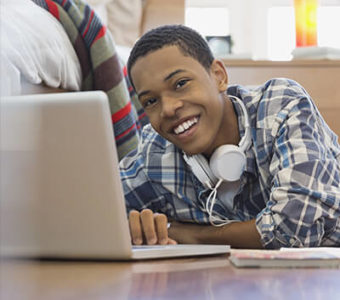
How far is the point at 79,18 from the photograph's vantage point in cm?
130

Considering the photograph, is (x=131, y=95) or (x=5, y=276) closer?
(x=5, y=276)

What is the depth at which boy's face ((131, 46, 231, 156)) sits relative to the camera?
1.04m

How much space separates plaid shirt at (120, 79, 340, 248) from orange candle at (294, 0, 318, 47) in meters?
1.12

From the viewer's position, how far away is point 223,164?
101 cm

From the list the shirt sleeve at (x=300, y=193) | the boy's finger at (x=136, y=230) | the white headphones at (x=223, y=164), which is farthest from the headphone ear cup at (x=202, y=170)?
the boy's finger at (x=136, y=230)

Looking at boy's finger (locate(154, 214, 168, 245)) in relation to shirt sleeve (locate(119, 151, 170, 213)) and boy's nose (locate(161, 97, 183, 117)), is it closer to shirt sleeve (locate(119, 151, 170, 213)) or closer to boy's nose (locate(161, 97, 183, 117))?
boy's nose (locate(161, 97, 183, 117))

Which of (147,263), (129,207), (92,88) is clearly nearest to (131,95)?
(92,88)

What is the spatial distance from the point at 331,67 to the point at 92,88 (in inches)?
38.8

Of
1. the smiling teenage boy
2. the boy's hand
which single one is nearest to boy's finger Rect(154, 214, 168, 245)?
the boy's hand

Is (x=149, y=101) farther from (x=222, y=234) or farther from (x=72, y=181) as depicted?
(x=72, y=181)

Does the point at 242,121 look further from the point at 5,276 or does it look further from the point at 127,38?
the point at 127,38

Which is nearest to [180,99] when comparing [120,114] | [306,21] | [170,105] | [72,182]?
[170,105]

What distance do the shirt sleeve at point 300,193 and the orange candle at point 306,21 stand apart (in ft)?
4.30

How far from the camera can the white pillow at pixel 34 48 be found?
0.92m
